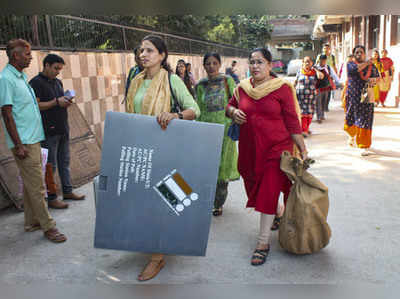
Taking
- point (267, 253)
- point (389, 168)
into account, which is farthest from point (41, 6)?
point (389, 168)

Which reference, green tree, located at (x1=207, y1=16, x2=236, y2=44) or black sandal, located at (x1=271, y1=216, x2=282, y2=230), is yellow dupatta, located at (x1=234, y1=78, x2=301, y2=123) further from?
green tree, located at (x1=207, y1=16, x2=236, y2=44)

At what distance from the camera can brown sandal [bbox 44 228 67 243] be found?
347 cm

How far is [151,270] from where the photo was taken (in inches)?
110

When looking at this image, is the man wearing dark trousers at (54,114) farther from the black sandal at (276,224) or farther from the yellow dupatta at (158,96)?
the black sandal at (276,224)

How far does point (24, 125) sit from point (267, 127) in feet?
6.91

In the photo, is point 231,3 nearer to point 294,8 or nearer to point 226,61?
point 294,8

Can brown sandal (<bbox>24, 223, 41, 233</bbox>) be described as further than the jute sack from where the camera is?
Yes

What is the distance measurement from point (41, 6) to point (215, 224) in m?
3.16

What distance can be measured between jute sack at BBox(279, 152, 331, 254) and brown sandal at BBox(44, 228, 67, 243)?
78.7 inches

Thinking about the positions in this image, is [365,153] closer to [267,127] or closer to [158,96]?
[267,127]

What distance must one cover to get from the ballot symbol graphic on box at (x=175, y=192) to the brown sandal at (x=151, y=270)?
558mm

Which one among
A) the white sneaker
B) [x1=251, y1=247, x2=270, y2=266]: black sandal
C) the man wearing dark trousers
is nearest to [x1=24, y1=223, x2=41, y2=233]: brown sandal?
the man wearing dark trousers

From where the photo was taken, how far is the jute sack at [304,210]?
9.54ft

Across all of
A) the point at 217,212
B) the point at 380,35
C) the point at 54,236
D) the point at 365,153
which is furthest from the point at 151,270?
the point at 380,35
